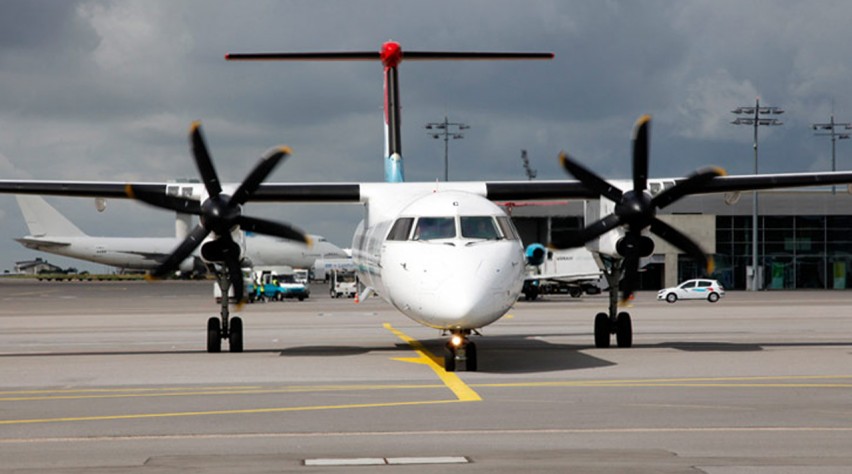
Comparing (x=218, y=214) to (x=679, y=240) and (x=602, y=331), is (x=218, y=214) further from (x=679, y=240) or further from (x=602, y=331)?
(x=679, y=240)

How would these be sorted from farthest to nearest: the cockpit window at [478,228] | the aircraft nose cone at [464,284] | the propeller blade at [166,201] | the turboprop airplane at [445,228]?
the propeller blade at [166,201] < the cockpit window at [478,228] < the turboprop airplane at [445,228] < the aircraft nose cone at [464,284]

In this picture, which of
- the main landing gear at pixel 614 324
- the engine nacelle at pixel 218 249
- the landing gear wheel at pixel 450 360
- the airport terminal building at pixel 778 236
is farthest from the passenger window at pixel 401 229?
the airport terminal building at pixel 778 236

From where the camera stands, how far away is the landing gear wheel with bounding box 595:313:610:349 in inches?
891

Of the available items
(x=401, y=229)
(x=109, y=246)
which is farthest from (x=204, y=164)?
(x=109, y=246)

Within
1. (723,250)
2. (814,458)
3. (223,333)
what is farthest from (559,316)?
(723,250)

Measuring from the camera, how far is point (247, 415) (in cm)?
1233

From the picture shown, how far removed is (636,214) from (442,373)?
6065 millimetres

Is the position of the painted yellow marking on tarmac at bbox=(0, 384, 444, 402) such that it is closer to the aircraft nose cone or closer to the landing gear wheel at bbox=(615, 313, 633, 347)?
the aircraft nose cone

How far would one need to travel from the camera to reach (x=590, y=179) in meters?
21.7

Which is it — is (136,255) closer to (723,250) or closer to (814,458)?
(723,250)

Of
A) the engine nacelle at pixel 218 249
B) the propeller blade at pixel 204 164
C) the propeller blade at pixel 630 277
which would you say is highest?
the propeller blade at pixel 204 164

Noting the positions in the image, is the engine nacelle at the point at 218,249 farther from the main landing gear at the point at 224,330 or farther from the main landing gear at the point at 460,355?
the main landing gear at the point at 460,355

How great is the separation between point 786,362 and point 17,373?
13.5m

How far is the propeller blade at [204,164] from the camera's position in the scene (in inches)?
851
